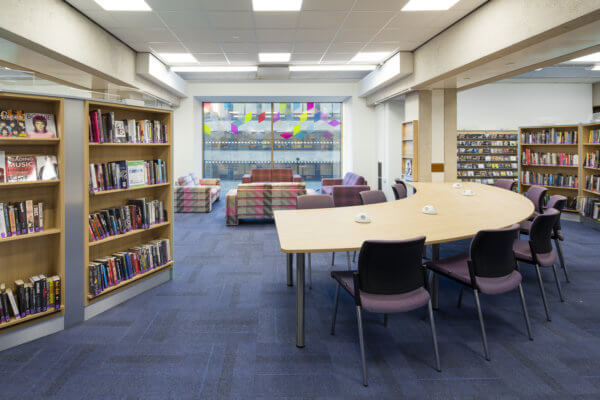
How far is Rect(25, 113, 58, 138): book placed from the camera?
2762mm

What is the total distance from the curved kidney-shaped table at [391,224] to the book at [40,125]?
1.95 m

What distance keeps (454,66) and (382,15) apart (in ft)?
4.78

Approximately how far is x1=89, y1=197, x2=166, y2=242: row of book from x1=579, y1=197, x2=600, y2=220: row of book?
7.47 meters

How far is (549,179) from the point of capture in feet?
26.2

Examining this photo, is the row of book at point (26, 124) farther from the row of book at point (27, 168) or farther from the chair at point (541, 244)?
the chair at point (541, 244)

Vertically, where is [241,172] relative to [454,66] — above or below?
below

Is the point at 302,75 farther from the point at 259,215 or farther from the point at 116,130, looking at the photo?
the point at 116,130

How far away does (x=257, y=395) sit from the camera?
2.17 metres

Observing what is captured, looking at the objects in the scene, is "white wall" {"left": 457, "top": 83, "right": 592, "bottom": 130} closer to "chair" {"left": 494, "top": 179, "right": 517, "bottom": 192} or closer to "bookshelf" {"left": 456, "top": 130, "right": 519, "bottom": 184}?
"bookshelf" {"left": 456, "top": 130, "right": 519, "bottom": 184}

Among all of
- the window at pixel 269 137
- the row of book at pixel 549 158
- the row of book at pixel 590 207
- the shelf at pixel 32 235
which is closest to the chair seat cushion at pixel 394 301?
the shelf at pixel 32 235

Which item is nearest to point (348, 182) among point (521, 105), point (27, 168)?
point (521, 105)

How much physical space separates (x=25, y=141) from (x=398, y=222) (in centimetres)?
306

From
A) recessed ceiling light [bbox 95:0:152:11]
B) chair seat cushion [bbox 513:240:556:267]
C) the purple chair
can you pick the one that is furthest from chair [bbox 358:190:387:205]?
recessed ceiling light [bbox 95:0:152:11]

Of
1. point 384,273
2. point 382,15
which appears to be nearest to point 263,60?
point 382,15
